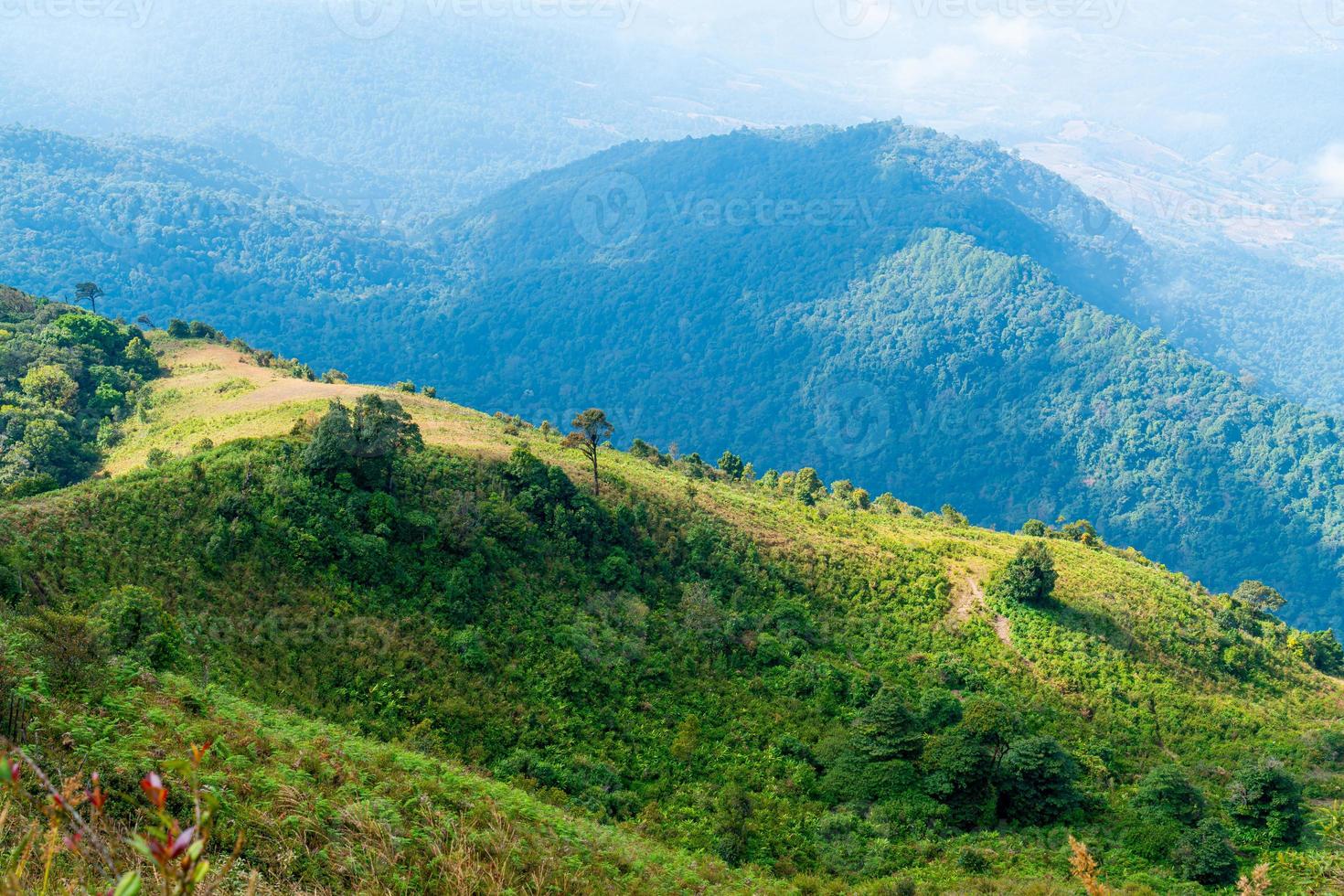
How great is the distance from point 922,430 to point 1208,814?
508ft

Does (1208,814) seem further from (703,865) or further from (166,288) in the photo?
(166,288)

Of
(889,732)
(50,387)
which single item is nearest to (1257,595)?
(889,732)

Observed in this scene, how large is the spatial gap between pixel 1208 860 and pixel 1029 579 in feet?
52.3

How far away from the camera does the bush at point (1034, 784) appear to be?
2120cm

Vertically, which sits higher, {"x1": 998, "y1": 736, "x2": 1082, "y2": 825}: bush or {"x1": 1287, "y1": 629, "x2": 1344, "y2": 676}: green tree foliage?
{"x1": 1287, "y1": 629, "x2": 1344, "y2": 676}: green tree foliage

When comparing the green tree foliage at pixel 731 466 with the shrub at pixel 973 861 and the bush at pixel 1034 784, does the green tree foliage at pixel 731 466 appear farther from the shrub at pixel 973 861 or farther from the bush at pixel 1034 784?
the shrub at pixel 973 861

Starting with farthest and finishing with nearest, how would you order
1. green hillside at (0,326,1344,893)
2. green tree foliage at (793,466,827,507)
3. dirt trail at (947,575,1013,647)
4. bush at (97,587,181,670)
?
green tree foliage at (793,466,827,507) → dirt trail at (947,575,1013,647) → bush at (97,587,181,670) → green hillside at (0,326,1344,893)

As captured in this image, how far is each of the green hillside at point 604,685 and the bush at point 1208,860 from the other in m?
0.08

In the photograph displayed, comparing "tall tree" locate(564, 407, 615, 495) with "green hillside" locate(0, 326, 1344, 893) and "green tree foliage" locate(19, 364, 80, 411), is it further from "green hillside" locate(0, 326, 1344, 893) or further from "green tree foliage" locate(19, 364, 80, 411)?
"green tree foliage" locate(19, 364, 80, 411)

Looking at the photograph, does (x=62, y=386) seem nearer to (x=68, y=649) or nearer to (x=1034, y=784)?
(x=68, y=649)

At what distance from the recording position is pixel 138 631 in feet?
50.2

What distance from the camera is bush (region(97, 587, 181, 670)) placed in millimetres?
14289

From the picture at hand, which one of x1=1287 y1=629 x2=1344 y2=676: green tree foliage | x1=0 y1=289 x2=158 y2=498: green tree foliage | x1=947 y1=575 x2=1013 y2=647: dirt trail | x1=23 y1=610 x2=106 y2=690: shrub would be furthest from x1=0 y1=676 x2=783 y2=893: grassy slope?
x1=1287 y1=629 x2=1344 y2=676: green tree foliage

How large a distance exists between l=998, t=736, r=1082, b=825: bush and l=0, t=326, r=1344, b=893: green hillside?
0.09 m
